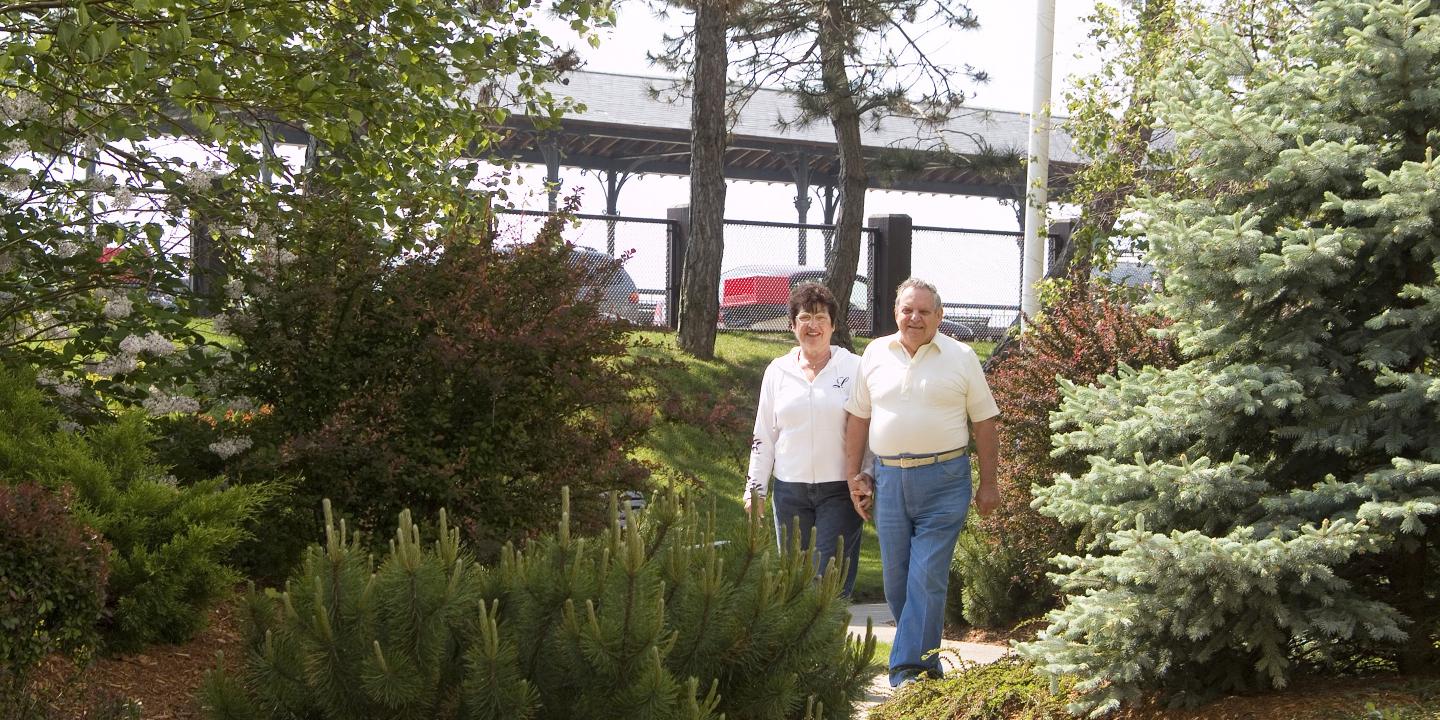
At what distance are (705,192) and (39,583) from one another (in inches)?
516

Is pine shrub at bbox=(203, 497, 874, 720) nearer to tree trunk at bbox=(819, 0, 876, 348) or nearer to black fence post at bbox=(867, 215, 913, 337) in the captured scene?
tree trunk at bbox=(819, 0, 876, 348)

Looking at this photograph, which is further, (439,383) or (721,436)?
(721,436)

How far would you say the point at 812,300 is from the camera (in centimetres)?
674

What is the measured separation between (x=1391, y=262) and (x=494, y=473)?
3712mm

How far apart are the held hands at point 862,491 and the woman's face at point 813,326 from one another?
0.69 metres

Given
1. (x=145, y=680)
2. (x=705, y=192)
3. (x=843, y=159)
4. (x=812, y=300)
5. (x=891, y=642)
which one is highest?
(x=843, y=159)

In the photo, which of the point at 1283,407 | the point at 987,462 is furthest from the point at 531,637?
the point at 987,462

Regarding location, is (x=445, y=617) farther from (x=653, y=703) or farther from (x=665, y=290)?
(x=665, y=290)

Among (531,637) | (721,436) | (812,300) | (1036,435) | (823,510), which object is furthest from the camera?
(721,436)

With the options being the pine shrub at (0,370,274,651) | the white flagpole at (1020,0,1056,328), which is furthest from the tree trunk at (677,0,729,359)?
the pine shrub at (0,370,274,651)

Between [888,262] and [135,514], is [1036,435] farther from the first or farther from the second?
[888,262]

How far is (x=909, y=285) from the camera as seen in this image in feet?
21.0

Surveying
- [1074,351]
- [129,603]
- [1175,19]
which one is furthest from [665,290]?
[129,603]

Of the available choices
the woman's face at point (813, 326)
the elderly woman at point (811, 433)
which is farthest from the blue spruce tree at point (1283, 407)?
the woman's face at point (813, 326)
